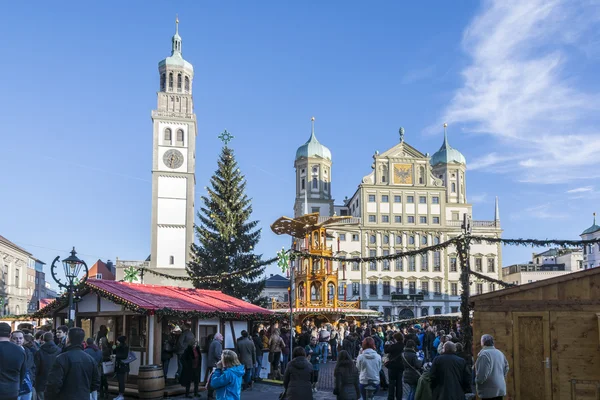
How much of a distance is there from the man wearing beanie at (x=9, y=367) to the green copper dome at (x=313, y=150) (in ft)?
233

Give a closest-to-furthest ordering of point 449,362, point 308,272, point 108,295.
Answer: point 449,362
point 108,295
point 308,272

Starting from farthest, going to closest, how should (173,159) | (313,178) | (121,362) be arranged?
(313,178), (173,159), (121,362)

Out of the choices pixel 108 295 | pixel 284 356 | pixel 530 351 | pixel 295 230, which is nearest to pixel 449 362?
pixel 530 351

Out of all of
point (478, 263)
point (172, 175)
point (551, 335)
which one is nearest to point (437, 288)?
point (478, 263)

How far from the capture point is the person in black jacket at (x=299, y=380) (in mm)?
9320

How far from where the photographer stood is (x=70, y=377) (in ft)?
25.1

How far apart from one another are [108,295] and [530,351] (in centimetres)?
1098

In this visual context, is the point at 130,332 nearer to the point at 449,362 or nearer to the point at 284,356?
the point at 284,356

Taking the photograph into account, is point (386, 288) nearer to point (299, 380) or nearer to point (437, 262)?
point (437, 262)

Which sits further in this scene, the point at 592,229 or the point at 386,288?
the point at 592,229

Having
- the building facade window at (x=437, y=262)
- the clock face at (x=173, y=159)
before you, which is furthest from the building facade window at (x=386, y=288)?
the clock face at (x=173, y=159)

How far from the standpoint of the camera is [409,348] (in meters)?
12.0

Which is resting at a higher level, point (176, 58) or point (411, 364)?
point (176, 58)

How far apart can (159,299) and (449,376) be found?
11.1 meters
